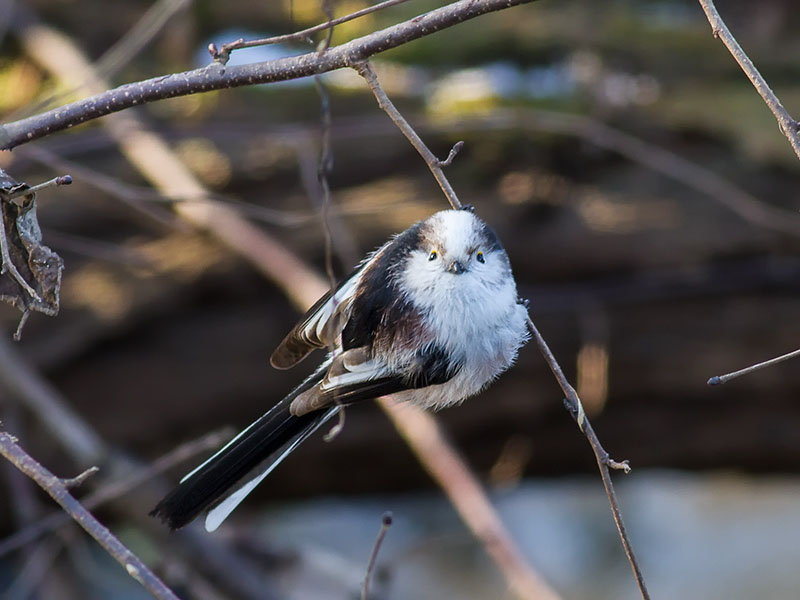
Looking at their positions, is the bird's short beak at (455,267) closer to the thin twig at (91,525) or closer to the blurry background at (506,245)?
the thin twig at (91,525)

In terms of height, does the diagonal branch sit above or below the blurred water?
above

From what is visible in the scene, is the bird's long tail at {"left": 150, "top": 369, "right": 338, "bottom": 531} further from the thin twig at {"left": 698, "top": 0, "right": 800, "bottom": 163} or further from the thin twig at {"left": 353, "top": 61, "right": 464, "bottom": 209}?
the thin twig at {"left": 698, "top": 0, "right": 800, "bottom": 163}

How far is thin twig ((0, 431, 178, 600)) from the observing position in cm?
93

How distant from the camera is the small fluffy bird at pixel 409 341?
134 cm

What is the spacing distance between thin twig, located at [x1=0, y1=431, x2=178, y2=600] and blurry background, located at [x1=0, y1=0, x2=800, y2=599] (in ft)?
5.13

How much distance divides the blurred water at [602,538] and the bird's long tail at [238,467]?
381 centimetres

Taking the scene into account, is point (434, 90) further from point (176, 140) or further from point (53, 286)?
point (53, 286)

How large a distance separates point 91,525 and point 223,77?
20.5 inches

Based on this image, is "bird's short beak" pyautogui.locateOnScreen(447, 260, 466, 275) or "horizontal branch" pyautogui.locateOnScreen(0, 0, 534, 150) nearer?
"horizontal branch" pyautogui.locateOnScreen(0, 0, 534, 150)

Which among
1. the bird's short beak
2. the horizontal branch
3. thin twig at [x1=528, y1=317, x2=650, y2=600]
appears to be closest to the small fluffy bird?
the bird's short beak

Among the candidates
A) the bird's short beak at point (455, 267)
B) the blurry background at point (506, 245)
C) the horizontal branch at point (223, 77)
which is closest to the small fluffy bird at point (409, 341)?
Result: the bird's short beak at point (455, 267)

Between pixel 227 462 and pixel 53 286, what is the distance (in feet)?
1.33

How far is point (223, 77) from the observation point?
109cm

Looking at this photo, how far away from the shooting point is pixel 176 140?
2.73 metres
